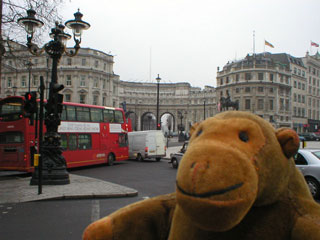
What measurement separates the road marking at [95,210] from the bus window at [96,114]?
9.60 m

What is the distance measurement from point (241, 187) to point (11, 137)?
14.4 meters

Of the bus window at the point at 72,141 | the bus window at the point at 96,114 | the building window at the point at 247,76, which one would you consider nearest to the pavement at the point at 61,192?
the bus window at the point at 72,141

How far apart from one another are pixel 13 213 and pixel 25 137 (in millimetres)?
7273

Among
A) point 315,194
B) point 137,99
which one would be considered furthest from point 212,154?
point 137,99

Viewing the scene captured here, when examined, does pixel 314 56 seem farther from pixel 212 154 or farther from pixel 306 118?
pixel 212 154

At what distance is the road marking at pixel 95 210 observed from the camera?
21.2ft

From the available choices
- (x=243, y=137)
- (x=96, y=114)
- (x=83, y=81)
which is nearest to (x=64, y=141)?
(x=96, y=114)

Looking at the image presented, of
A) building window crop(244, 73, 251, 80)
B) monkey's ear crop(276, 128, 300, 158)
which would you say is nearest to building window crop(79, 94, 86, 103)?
building window crop(244, 73, 251, 80)

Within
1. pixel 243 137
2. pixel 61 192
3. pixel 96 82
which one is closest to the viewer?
pixel 243 137

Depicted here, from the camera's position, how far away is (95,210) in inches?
282

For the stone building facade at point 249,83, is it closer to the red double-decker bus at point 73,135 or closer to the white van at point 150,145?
the white van at point 150,145

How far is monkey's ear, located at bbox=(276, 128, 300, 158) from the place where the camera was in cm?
180

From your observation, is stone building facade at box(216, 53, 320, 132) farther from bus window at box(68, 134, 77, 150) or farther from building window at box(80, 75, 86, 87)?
bus window at box(68, 134, 77, 150)

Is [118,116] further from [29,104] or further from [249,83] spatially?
[249,83]
